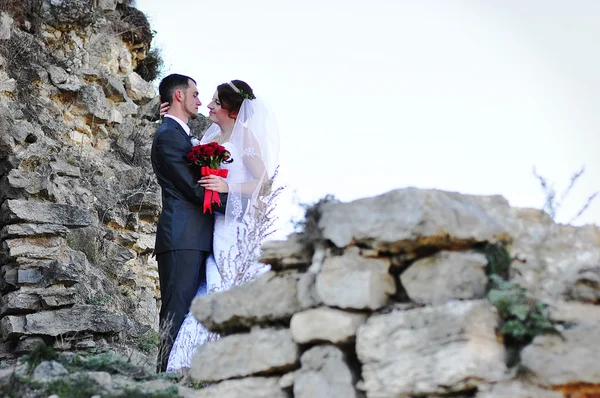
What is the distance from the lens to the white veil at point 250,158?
21.1 ft

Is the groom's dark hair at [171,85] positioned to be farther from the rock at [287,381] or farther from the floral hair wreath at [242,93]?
the rock at [287,381]

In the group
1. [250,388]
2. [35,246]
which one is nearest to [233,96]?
[35,246]

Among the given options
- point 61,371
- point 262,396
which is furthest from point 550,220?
point 61,371

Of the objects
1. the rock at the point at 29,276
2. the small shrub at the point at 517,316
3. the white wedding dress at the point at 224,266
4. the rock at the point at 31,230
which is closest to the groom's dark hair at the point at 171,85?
the white wedding dress at the point at 224,266

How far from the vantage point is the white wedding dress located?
5.83 meters

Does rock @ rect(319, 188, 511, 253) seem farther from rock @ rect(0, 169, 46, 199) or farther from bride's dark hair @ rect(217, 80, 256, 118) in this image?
rock @ rect(0, 169, 46, 199)

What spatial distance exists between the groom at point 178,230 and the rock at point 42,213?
186cm

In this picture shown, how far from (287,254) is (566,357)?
4.87 feet

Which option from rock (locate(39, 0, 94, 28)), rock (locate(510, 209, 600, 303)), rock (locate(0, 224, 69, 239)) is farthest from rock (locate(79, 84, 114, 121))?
rock (locate(510, 209, 600, 303))

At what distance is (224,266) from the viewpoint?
626 centimetres

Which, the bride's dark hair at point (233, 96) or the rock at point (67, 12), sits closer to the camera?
the bride's dark hair at point (233, 96)

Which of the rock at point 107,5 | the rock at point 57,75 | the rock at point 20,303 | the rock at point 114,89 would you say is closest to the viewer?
the rock at point 20,303

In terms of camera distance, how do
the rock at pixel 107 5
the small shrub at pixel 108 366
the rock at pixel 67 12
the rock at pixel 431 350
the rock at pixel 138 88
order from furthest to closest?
→ the rock at pixel 107 5, the rock at pixel 138 88, the rock at pixel 67 12, the small shrub at pixel 108 366, the rock at pixel 431 350

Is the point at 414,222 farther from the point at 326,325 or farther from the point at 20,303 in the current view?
the point at 20,303
